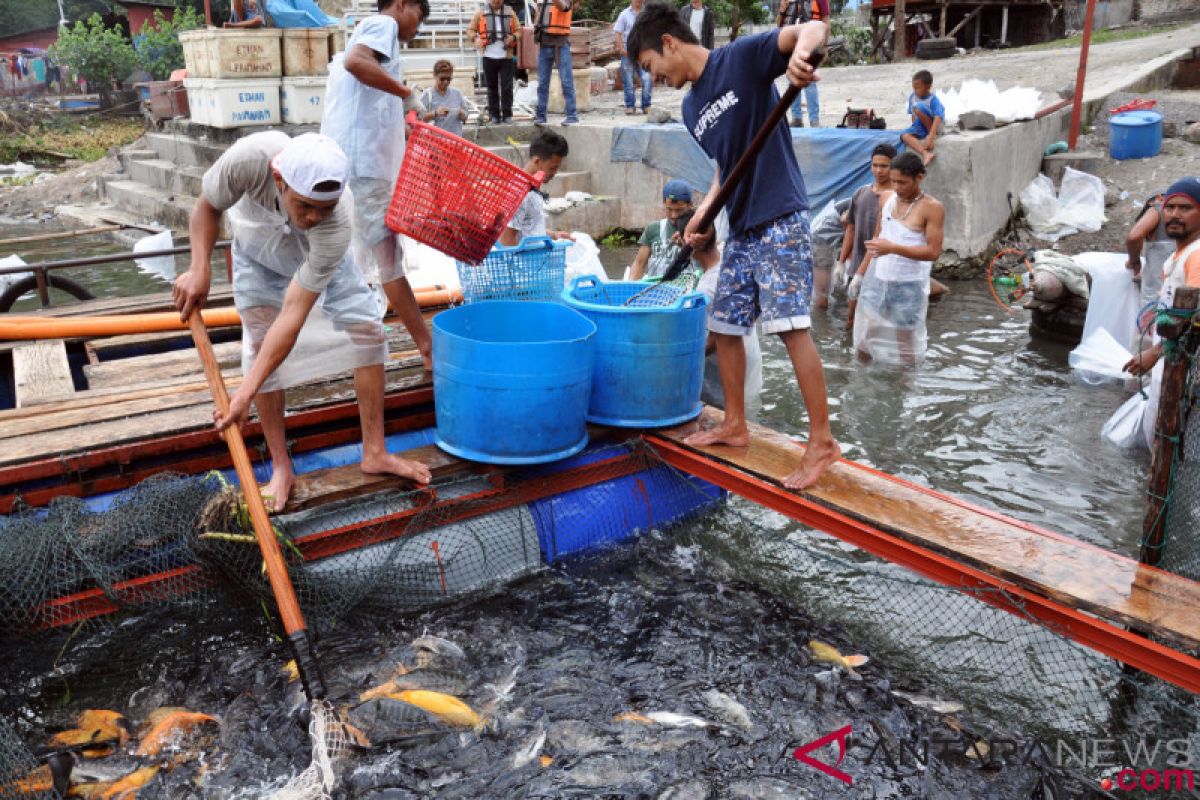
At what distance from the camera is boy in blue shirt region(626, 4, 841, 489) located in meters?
4.26

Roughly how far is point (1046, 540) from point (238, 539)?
A: 3.68 meters

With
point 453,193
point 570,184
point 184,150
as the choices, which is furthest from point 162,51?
point 453,193

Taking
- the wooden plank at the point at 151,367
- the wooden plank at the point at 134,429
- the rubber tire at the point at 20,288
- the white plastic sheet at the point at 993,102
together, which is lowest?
the wooden plank at the point at 134,429

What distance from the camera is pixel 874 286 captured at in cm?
816

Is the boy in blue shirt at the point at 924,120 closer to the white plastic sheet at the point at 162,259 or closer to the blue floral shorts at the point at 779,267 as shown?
the blue floral shorts at the point at 779,267

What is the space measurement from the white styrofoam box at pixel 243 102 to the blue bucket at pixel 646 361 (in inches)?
486

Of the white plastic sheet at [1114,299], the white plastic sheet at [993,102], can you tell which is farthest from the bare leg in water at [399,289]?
the white plastic sheet at [993,102]

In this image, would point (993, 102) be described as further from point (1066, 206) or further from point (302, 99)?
point (302, 99)

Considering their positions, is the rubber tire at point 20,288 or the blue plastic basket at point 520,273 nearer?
the blue plastic basket at point 520,273

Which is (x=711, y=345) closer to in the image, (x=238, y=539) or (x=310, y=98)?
(x=238, y=539)

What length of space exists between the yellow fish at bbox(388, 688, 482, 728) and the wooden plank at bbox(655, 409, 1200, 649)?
1841 millimetres

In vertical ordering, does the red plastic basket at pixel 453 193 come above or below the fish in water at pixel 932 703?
above

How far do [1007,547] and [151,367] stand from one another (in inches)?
199

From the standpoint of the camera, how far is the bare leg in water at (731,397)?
500 centimetres
